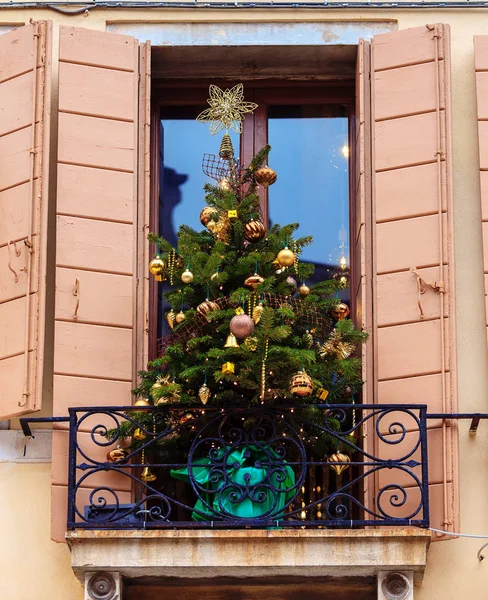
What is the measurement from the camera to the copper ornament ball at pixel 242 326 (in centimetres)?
872

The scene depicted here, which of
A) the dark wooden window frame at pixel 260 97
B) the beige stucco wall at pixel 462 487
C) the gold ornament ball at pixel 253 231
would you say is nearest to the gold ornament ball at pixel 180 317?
the gold ornament ball at pixel 253 231

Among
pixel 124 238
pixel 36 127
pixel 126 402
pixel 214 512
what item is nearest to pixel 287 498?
pixel 214 512

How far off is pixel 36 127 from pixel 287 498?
2488mm

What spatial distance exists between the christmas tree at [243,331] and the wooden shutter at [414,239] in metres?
0.26

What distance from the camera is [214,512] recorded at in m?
8.82

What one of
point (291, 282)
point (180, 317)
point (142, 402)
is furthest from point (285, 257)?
point (142, 402)

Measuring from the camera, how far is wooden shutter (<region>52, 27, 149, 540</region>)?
944 centimetres

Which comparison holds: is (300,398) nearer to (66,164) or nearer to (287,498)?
(287,498)

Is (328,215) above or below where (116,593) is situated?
above

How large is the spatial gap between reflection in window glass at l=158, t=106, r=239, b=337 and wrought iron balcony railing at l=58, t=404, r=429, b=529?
5.10 feet

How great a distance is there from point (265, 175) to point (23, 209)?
1324mm

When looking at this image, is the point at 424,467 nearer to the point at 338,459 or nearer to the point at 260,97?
the point at 338,459

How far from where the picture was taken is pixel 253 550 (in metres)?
8.75

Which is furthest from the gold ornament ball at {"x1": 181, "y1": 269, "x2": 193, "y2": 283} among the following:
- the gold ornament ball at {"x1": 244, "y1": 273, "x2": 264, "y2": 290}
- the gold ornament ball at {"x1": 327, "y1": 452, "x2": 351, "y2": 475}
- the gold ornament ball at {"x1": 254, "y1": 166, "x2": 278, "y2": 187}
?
the gold ornament ball at {"x1": 327, "y1": 452, "x2": 351, "y2": 475}
